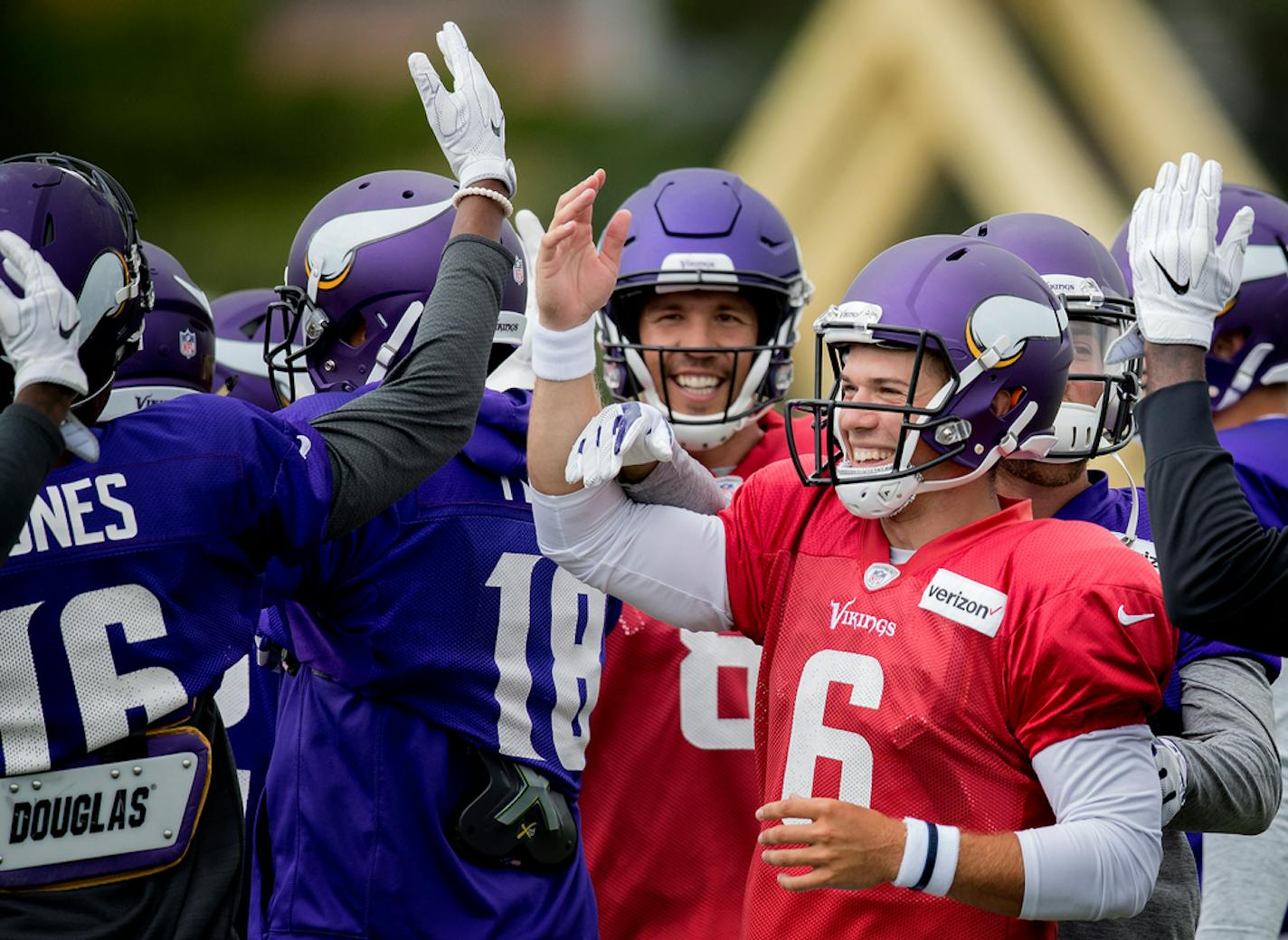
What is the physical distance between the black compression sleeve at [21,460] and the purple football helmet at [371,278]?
0.87 metres

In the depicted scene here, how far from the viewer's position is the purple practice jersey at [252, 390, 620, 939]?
8.98 ft

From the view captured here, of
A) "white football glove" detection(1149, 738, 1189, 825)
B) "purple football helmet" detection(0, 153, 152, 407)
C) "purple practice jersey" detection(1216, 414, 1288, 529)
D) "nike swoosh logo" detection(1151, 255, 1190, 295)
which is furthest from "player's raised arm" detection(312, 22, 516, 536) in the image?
"purple practice jersey" detection(1216, 414, 1288, 529)

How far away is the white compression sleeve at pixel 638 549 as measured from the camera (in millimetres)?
2510

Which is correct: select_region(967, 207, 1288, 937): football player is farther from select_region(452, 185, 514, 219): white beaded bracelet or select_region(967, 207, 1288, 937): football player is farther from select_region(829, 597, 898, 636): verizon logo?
select_region(452, 185, 514, 219): white beaded bracelet

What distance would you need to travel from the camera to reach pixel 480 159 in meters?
2.72

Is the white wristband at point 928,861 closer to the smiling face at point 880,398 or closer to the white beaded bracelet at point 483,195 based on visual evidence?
the smiling face at point 880,398

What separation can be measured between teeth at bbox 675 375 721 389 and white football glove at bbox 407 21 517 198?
3.44 ft

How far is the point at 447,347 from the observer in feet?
8.46

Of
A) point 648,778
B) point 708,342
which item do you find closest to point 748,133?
point 708,342

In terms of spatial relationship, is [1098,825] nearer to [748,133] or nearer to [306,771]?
[306,771]

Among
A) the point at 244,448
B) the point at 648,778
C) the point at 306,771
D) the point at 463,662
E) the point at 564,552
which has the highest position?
the point at 244,448

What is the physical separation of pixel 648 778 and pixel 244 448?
1283mm

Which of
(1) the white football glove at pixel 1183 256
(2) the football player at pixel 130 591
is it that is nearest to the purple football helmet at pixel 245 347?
(2) the football player at pixel 130 591

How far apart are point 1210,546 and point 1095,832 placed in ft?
1.32
